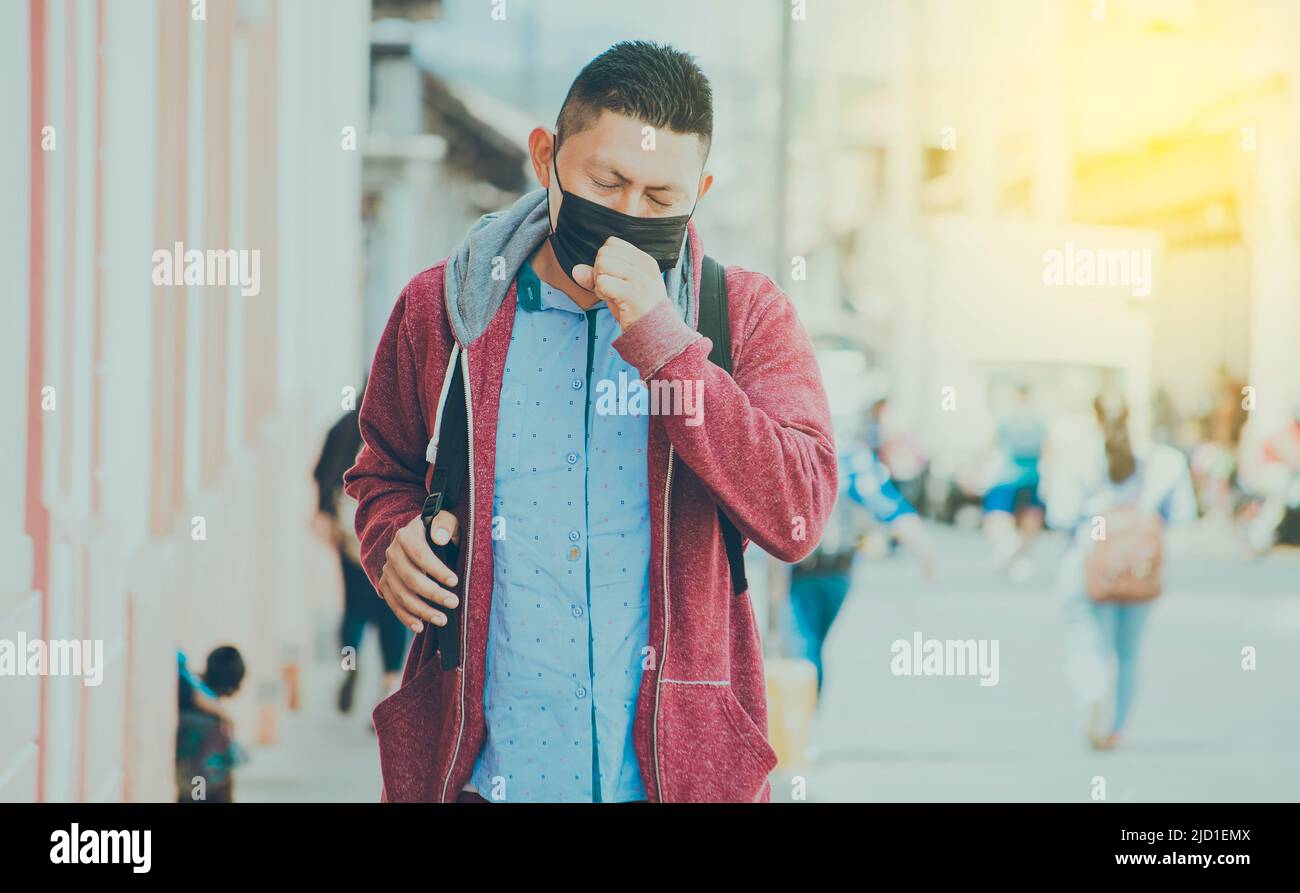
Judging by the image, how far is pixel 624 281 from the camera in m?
1.97

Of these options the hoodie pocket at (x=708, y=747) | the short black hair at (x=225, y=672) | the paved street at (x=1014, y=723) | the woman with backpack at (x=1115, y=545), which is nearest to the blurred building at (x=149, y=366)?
the short black hair at (x=225, y=672)

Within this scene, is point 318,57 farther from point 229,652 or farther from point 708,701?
point 708,701

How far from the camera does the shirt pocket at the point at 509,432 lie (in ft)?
6.88

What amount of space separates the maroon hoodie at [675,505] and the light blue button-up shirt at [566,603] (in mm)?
24

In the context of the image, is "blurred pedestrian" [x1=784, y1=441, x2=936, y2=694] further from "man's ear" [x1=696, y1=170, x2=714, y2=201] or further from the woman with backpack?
"man's ear" [x1=696, y1=170, x2=714, y2=201]

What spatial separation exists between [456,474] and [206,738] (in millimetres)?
2011

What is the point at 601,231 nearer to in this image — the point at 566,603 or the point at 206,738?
the point at 566,603

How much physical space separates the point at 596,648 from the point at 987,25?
25.9 feet

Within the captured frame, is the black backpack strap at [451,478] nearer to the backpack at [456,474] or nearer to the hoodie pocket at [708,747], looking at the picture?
the backpack at [456,474]

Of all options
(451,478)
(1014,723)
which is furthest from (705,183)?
(1014,723)

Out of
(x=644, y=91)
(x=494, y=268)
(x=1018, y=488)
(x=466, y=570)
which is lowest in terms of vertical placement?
(x=1018, y=488)

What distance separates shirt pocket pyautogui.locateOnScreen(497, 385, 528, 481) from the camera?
2098 mm

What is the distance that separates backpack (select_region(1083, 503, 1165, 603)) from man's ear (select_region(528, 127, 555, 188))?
4.17 m
